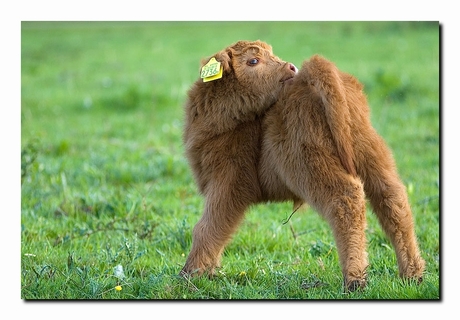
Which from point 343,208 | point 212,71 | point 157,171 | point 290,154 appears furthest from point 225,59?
point 157,171

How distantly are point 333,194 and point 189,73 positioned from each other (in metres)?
8.58

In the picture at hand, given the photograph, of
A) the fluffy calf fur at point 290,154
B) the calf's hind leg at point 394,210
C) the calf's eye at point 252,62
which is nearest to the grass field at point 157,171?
the calf's hind leg at point 394,210

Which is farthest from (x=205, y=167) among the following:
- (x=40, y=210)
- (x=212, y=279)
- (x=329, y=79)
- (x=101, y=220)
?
(x=40, y=210)

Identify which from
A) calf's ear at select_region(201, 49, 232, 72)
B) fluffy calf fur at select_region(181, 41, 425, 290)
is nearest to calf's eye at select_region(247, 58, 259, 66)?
fluffy calf fur at select_region(181, 41, 425, 290)

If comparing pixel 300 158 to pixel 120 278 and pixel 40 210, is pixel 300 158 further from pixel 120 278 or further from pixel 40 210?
pixel 40 210

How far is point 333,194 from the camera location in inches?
159

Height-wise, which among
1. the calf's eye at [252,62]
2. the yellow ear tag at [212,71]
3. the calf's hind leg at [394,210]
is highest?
the calf's eye at [252,62]

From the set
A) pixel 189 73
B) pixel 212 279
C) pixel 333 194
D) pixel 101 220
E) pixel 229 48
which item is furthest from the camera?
pixel 189 73

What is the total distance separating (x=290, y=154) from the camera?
4246mm

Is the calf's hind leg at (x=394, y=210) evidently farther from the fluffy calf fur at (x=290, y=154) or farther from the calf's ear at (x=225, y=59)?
the calf's ear at (x=225, y=59)

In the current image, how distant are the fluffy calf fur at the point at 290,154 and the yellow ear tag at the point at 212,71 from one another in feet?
0.34

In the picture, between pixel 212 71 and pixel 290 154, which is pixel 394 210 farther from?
pixel 212 71

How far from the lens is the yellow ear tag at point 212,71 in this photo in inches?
183

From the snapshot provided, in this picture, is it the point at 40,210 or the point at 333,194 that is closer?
the point at 333,194
